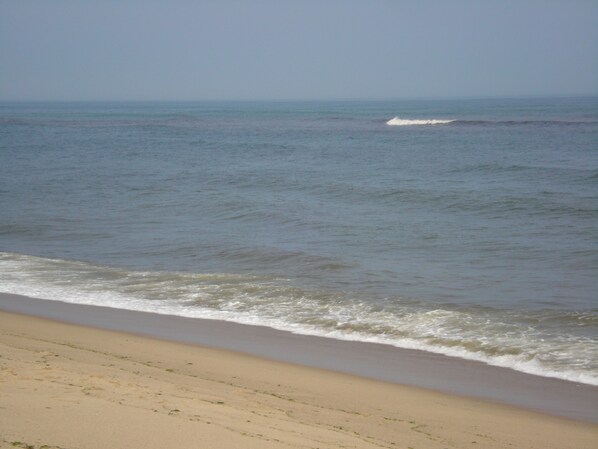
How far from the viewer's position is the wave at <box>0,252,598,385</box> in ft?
28.3

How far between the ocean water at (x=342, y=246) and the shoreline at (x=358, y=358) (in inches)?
11.5

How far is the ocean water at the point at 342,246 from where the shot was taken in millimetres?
9789

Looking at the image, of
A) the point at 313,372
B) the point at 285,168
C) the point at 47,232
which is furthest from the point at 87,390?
the point at 285,168

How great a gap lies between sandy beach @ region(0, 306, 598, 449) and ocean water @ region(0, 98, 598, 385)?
1665mm

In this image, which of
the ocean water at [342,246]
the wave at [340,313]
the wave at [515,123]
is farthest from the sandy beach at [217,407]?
the wave at [515,123]

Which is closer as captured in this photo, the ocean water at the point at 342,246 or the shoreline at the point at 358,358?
the shoreline at the point at 358,358

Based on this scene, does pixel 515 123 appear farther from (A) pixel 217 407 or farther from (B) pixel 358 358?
(A) pixel 217 407

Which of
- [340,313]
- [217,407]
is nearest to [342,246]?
[340,313]

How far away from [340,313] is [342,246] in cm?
458

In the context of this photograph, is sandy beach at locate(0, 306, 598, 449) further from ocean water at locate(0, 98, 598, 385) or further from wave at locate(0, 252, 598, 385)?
ocean water at locate(0, 98, 598, 385)

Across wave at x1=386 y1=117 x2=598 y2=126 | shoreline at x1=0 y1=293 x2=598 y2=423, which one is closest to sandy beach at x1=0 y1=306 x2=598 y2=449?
shoreline at x1=0 y1=293 x2=598 y2=423

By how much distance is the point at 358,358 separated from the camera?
8.45 metres

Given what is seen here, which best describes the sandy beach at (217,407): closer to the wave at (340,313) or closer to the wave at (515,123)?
the wave at (340,313)

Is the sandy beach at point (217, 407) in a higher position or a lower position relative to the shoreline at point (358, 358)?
higher
